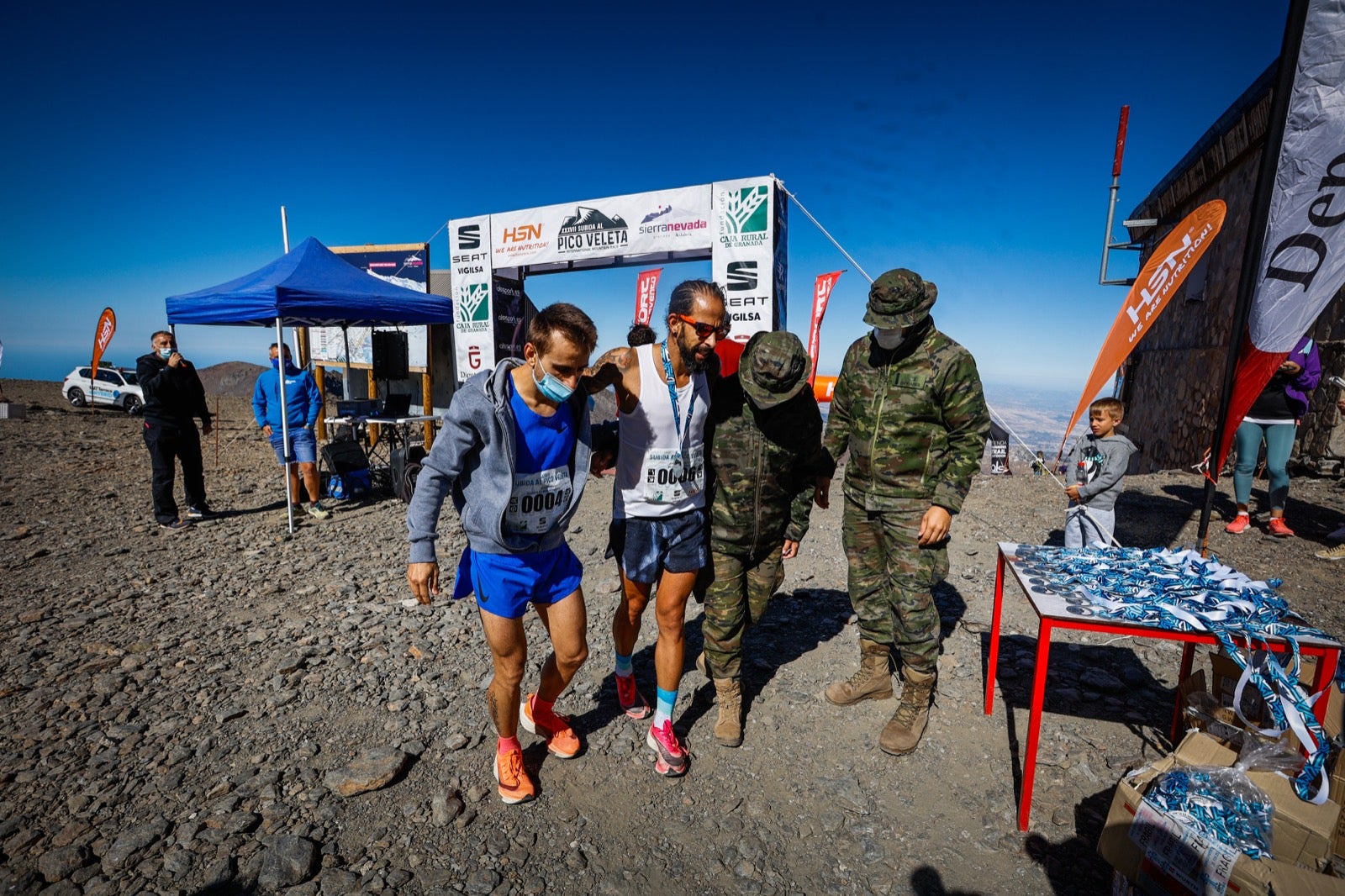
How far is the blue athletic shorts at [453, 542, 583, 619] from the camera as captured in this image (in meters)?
2.35

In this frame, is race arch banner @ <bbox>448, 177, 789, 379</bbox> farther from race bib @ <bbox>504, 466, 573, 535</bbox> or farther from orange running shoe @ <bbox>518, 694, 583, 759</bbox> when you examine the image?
race bib @ <bbox>504, 466, 573, 535</bbox>

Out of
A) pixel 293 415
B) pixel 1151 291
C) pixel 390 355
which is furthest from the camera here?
pixel 390 355

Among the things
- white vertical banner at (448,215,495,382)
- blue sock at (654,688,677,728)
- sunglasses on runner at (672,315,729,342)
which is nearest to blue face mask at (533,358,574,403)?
sunglasses on runner at (672,315,729,342)

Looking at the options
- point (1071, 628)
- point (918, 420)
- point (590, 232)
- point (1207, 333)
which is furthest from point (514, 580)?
point (1207, 333)

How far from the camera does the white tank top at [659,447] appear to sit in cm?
258

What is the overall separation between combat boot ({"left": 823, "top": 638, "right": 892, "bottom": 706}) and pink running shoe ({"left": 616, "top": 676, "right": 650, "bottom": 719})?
40.9 inches

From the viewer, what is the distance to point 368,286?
752cm

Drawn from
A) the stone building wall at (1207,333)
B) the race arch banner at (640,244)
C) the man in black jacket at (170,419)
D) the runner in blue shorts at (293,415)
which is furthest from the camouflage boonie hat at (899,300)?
the stone building wall at (1207,333)

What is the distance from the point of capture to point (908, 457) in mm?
2922

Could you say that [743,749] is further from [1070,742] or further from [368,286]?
[368,286]

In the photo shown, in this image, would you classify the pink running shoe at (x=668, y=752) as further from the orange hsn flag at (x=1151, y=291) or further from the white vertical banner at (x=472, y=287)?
the white vertical banner at (x=472, y=287)

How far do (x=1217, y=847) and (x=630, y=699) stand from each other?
2.29 meters

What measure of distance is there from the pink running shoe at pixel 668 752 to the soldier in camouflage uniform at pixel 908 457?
1.00 m

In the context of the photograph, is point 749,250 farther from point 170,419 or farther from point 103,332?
point 103,332
